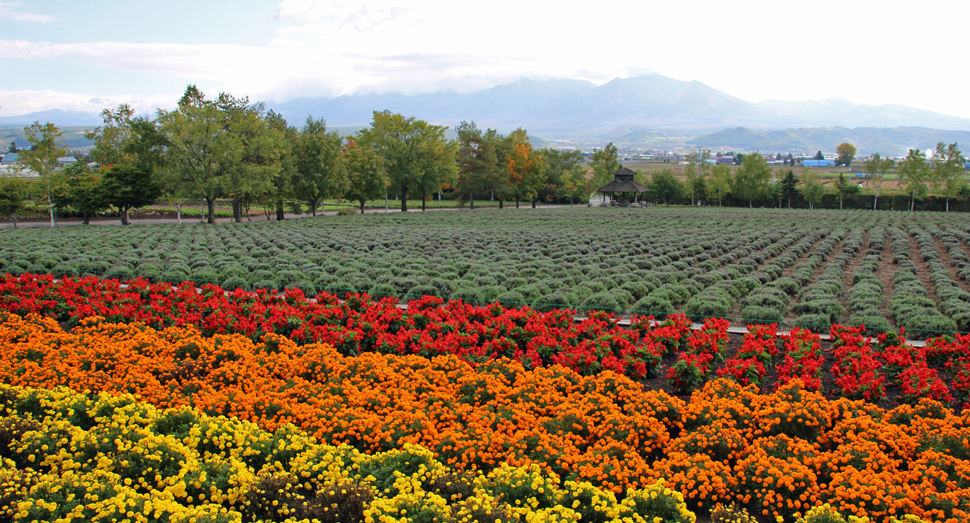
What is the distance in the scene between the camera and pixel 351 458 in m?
5.85

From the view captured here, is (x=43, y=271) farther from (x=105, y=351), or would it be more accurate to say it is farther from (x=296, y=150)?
(x=296, y=150)

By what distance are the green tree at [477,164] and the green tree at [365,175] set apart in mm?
11730

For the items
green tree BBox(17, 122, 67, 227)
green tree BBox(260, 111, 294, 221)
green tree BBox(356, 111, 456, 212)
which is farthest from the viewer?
green tree BBox(356, 111, 456, 212)

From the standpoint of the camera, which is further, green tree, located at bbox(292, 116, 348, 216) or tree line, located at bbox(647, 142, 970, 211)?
tree line, located at bbox(647, 142, 970, 211)

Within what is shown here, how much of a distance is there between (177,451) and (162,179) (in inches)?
1523

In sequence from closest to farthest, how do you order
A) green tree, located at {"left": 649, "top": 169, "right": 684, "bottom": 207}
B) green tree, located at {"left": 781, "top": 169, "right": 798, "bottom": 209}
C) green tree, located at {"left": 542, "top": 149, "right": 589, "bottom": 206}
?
green tree, located at {"left": 781, "top": 169, "right": 798, "bottom": 209}, green tree, located at {"left": 542, "top": 149, "right": 589, "bottom": 206}, green tree, located at {"left": 649, "top": 169, "right": 684, "bottom": 207}

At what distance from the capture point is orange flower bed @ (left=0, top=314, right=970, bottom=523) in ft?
18.0

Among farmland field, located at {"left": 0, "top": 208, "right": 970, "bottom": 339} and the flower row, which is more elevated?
farmland field, located at {"left": 0, "top": 208, "right": 970, "bottom": 339}

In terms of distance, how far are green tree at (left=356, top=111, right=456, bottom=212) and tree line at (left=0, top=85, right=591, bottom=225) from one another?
98mm

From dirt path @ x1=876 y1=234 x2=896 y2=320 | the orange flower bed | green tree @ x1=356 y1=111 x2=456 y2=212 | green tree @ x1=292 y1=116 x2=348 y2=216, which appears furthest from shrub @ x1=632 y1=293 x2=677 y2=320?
green tree @ x1=356 y1=111 x2=456 y2=212

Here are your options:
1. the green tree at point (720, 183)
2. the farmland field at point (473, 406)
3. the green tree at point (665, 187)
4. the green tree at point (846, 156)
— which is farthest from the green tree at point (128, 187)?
the green tree at point (846, 156)

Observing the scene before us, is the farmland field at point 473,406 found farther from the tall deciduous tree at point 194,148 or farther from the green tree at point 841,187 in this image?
the green tree at point 841,187

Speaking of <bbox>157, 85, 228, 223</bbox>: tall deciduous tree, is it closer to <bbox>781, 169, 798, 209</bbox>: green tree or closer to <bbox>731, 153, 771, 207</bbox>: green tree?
<bbox>731, 153, 771, 207</bbox>: green tree

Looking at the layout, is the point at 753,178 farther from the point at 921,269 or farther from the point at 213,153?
the point at 213,153
